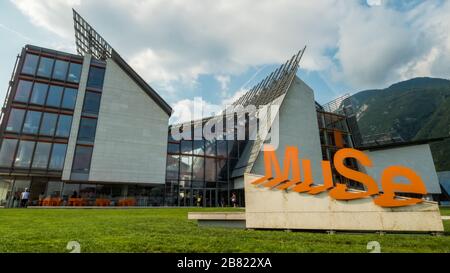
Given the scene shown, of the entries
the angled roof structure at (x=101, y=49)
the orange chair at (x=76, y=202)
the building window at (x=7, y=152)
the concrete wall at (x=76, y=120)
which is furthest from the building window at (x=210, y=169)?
the building window at (x=7, y=152)

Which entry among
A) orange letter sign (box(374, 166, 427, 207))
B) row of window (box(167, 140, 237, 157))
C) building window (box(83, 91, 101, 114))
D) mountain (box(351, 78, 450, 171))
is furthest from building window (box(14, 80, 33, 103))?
mountain (box(351, 78, 450, 171))

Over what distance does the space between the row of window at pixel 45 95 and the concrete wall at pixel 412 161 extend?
3787cm

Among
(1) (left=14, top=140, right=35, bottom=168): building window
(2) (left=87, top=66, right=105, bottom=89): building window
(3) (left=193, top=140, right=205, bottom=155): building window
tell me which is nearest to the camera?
(1) (left=14, top=140, right=35, bottom=168): building window

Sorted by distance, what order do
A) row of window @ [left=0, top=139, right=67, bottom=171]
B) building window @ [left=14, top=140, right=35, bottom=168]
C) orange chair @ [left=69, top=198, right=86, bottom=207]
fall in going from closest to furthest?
row of window @ [left=0, top=139, right=67, bottom=171] → building window @ [left=14, top=140, right=35, bottom=168] → orange chair @ [left=69, top=198, right=86, bottom=207]

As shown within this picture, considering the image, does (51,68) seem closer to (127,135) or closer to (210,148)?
(127,135)

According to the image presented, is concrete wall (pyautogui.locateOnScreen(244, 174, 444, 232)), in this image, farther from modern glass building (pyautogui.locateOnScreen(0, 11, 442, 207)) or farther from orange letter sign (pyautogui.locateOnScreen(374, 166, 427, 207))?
modern glass building (pyautogui.locateOnScreen(0, 11, 442, 207))

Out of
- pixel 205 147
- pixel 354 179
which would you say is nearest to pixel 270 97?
pixel 205 147

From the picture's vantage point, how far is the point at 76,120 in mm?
27906

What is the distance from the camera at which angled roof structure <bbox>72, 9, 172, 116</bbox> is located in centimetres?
3017

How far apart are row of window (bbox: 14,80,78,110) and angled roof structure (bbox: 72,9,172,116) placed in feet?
20.7

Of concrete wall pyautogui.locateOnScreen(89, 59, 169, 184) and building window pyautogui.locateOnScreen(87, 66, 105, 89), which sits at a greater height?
building window pyautogui.locateOnScreen(87, 66, 105, 89)

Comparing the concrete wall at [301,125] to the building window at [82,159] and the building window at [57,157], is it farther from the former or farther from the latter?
the building window at [57,157]

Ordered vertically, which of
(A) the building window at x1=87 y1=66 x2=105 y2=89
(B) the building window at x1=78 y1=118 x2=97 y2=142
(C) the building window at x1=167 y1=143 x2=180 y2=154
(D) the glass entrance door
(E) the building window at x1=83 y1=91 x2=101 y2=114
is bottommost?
(D) the glass entrance door

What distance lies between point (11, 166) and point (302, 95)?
33.1 meters
